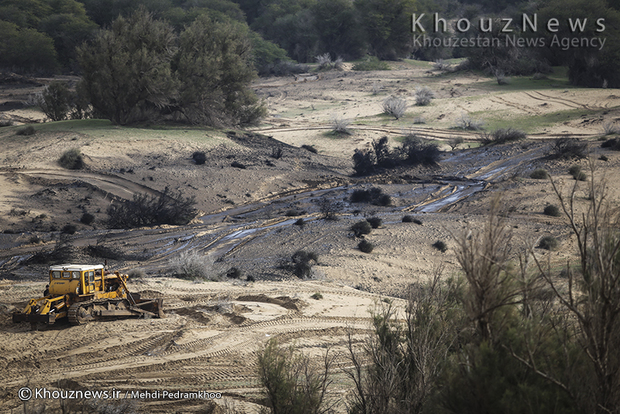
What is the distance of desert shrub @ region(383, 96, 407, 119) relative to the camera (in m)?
39.5

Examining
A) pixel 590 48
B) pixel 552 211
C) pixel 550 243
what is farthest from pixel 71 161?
pixel 590 48

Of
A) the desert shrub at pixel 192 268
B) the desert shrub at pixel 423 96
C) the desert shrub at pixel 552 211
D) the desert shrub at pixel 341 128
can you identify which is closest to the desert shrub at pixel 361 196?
the desert shrub at pixel 552 211

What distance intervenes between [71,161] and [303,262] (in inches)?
588

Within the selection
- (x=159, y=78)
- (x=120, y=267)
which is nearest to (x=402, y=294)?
(x=120, y=267)

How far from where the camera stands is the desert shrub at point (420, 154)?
1171 inches

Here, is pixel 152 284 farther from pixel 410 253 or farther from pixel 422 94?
pixel 422 94

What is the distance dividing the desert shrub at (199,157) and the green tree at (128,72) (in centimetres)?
580

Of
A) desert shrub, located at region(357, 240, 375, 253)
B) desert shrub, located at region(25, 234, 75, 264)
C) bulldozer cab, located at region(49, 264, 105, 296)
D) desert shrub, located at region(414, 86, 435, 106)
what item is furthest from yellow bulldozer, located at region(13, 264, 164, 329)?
desert shrub, located at region(414, 86, 435, 106)

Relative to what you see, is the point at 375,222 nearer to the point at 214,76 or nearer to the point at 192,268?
the point at 192,268

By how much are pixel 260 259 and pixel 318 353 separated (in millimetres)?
7645

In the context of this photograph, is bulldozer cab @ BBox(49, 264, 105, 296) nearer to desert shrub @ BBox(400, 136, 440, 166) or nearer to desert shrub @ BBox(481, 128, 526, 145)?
desert shrub @ BBox(400, 136, 440, 166)

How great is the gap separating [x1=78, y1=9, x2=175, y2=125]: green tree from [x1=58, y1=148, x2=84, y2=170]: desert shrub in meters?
7.26

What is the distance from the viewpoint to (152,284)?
1331 cm

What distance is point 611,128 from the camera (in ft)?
106
